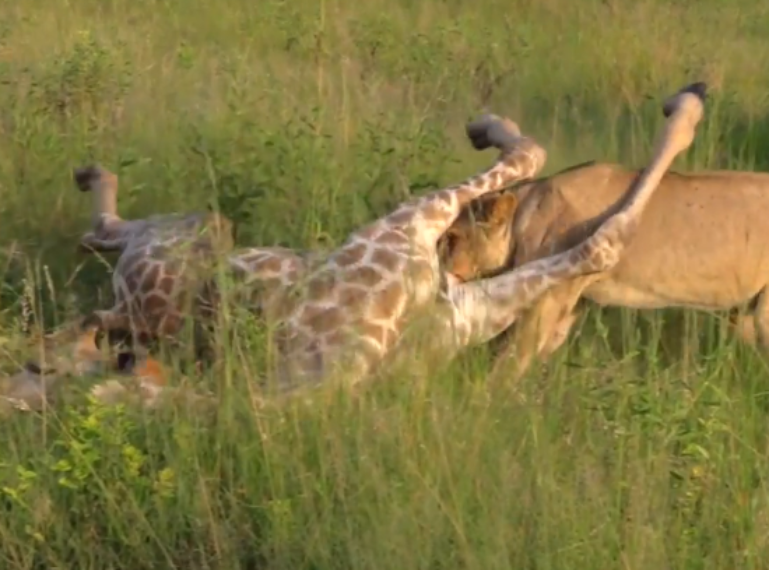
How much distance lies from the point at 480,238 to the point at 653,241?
504 mm

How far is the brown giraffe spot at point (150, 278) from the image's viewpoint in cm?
359

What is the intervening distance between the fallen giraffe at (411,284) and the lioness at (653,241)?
0.09 meters

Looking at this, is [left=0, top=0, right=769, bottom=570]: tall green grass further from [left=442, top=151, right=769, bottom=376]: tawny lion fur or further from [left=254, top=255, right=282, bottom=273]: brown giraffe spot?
[left=254, top=255, right=282, bottom=273]: brown giraffe spot

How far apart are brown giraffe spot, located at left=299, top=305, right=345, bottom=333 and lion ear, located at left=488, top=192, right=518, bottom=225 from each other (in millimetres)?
619

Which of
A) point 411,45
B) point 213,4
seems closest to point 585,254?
point 411,45

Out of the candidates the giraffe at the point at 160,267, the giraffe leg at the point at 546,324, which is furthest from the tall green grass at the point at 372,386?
the giraffe at the point at 160,267

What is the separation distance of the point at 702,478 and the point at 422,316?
882 mm

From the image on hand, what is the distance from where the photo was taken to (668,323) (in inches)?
166

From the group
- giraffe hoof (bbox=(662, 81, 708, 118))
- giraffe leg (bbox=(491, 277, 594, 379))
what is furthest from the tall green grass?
giraffe hoof (bbox=(662, 81, 708, 118))

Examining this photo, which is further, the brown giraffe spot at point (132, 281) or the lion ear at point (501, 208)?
the lion ear at point (501, 208)

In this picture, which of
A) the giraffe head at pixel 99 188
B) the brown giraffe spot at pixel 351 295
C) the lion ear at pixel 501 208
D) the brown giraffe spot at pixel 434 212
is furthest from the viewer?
the giraffe head at pixel 99 188

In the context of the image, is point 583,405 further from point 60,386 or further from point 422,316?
point 60,386

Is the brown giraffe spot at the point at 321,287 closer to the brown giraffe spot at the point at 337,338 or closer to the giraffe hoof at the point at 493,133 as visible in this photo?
the brown giraffe spot at the point at 337,338

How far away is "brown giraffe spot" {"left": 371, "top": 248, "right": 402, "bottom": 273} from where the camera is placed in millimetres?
3537
